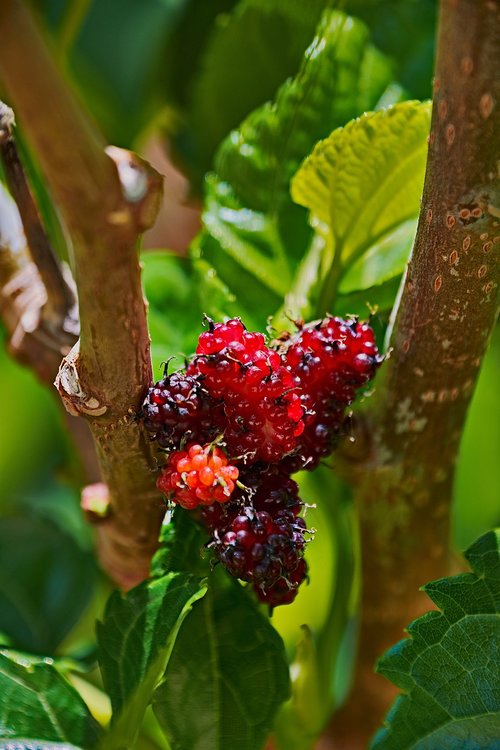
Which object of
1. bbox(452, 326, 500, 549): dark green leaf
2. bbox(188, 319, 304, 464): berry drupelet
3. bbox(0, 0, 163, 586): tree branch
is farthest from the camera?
bbox(452, 326, 500, 549): dark green leaf

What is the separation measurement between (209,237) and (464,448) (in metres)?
0.38

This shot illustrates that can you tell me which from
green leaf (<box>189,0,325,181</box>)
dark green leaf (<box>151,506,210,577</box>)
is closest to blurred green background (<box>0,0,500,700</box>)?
green leaf (<box>189,0,325,181</box>)

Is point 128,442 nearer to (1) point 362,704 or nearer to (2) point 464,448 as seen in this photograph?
(1) point 362,704

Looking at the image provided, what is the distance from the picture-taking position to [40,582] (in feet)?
2.26

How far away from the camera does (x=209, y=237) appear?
0.56 meters

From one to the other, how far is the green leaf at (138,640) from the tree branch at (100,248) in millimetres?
47

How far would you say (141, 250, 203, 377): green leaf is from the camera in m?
0.57

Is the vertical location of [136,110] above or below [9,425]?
above

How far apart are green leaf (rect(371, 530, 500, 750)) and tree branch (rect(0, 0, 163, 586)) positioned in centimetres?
15

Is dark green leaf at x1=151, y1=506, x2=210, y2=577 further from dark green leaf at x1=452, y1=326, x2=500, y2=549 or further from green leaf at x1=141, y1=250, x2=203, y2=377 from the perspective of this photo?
dark green leaf at x1=452, y1=326, x2=500, y2=549

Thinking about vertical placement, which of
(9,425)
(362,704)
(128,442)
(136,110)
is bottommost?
(362,704)

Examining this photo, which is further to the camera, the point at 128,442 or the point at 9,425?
the point at 9,425

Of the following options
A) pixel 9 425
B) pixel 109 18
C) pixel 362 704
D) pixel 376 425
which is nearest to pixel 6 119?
pixel 376 425

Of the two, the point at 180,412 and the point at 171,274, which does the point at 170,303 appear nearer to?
the point at 171,274
